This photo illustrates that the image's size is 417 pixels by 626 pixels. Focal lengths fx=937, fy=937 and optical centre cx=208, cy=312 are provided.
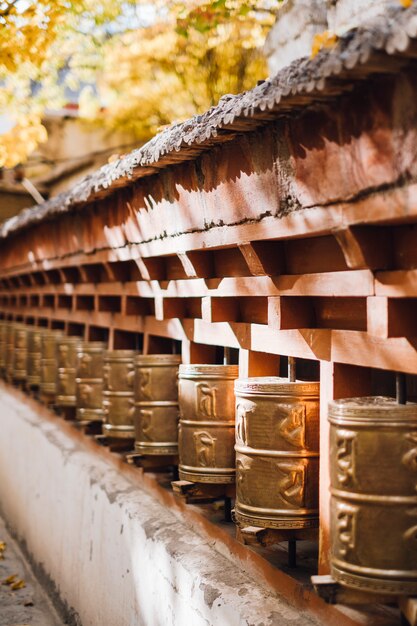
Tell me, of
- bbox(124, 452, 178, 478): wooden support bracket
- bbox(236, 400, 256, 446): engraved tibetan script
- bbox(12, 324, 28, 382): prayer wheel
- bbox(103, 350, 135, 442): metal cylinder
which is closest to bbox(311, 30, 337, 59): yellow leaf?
bbox(236, 400, 256, 446): engraved tibetan script

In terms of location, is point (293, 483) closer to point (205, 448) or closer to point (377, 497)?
point (377, 497)

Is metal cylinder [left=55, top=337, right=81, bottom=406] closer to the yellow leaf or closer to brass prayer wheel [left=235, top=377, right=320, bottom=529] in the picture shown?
brass prayer wheel [left=235, top=377, right=320, bottom=529]

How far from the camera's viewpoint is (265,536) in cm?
411

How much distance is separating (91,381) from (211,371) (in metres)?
3.09

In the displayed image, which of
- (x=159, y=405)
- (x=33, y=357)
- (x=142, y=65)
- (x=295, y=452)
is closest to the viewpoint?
(x=295, y=452)

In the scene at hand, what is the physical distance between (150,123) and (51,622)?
15.5m

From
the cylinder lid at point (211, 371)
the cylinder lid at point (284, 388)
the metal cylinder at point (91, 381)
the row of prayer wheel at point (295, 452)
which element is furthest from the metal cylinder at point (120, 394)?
the cylinder lid at point (284, 388)

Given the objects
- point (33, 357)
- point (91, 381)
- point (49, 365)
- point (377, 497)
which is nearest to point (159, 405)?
point (91, 381)

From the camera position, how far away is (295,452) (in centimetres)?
400

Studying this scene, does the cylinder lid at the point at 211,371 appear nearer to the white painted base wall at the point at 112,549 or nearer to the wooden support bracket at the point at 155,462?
the white painted base wall at the point at 112,549

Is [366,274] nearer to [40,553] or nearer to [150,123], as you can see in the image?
[40,553]

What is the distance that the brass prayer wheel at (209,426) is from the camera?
4875 millimetres

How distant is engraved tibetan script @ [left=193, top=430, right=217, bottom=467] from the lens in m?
4.89

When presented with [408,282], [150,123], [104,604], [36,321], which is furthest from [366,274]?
[150,123]
